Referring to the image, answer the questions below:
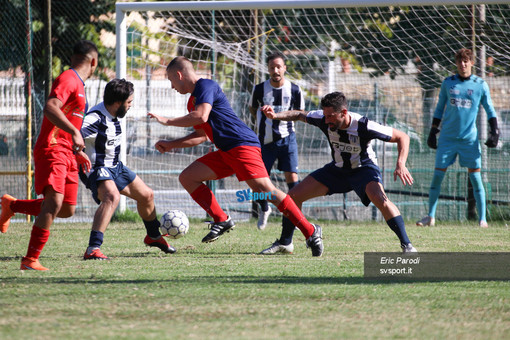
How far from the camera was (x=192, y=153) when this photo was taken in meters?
11.7

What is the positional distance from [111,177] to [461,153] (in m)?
5.16

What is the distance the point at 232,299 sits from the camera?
4.35 m

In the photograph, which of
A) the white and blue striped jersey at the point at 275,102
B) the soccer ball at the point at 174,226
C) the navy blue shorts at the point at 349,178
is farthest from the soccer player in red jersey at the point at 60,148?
the white and blue striped jersey at the point at 275,102

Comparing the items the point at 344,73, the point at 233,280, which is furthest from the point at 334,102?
the point at 344,73

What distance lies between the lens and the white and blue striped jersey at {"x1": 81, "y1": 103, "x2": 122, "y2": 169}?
20.9 ft

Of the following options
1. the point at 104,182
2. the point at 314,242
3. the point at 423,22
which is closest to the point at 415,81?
the point at 423,22

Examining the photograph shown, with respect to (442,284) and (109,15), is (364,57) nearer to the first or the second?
(109,15)

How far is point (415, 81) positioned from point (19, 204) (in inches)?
290

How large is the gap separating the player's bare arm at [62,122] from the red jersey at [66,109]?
17cm

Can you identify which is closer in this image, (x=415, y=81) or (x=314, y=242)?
(x=314, y=242)

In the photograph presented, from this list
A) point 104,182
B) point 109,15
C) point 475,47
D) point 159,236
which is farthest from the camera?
point 109,15

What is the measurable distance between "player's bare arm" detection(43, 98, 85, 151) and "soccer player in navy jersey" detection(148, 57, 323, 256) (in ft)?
3.67

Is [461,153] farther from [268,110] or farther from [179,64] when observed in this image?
[179,64]

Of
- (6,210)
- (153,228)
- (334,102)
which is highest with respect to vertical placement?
(334,102)
